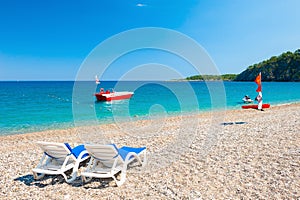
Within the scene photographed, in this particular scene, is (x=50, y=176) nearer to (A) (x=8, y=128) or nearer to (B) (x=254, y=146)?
(B) (x=254, y=146)

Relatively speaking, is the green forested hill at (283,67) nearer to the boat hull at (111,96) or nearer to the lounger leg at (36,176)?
the boat hull at (111,96)

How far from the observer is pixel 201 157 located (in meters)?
6.22

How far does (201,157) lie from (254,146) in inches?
77.6

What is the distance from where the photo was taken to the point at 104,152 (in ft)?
15.8

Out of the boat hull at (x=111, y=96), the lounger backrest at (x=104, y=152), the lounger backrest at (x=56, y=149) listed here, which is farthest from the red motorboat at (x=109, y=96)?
the lounger backrest at (x=104, y=152)

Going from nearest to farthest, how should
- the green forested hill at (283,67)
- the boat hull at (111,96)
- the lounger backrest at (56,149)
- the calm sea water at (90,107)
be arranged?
the lounger backrest at (56,149) < the calm sea water at (90,107) < the boat hull at (111,96) < the green forested hill at (283,67)

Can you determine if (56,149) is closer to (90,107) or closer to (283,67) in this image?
(90,107)

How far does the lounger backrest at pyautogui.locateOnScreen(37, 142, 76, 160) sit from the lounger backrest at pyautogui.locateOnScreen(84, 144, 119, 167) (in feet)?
1.99

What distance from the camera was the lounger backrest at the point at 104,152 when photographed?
473 cm

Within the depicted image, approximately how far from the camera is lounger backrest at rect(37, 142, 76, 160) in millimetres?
4986

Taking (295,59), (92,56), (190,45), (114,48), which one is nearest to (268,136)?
(190,45)

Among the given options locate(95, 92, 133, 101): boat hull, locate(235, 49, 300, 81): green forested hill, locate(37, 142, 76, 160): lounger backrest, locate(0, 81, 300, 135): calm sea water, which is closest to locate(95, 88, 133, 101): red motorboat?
locate(95, 92, 133, 101): boat hull

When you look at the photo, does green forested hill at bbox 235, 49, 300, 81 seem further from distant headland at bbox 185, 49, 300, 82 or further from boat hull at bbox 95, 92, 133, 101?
boat hull at bbox 95, 92, 133, 101

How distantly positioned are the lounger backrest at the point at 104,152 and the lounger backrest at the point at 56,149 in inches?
23.8
